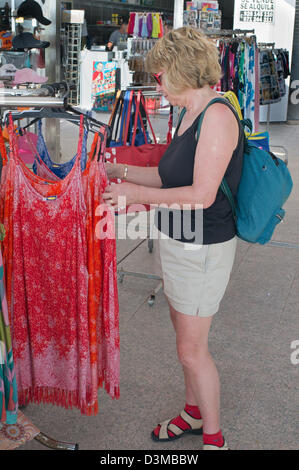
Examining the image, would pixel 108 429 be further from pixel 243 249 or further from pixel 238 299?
pixel 243 249

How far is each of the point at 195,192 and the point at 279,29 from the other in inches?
412

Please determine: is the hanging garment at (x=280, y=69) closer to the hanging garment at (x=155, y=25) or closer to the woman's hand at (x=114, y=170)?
the hanging garment at (x=155, y=25)

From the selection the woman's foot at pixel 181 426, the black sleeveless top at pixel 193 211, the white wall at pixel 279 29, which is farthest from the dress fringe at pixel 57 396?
the white wall at pixel 279 29

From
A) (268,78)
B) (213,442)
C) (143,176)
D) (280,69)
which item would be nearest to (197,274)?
(143,176)

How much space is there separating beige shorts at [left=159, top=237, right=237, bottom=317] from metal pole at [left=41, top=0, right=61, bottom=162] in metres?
1.55

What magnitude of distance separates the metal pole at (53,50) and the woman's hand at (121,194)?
153 centimetres

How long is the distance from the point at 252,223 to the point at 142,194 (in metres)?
0.42

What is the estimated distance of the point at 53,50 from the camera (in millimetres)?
3182

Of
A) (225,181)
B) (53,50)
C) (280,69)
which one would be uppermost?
(53,50)

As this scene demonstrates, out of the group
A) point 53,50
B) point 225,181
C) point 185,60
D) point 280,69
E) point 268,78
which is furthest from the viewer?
point 280,69

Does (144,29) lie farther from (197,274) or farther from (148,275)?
(197,274)

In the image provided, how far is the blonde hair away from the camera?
1758mm

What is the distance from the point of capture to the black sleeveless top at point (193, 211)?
6.07 ft

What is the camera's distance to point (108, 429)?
7.66 feet
